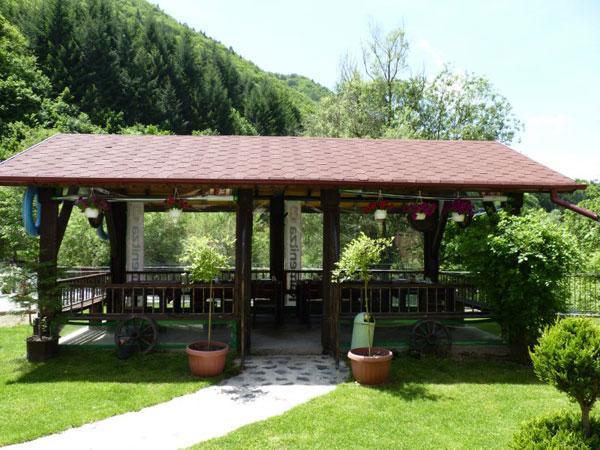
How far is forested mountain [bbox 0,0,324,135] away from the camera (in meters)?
38.0

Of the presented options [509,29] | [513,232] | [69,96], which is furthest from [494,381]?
[69,96]

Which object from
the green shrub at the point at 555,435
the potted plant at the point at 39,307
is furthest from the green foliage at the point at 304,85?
the green shrub at the point at 555,435

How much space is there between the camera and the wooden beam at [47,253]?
7.49 meters

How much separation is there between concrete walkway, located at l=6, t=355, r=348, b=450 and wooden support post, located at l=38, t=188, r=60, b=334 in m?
3.02

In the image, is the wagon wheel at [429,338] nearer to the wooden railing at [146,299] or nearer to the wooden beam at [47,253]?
the wooden railing at [146,299]

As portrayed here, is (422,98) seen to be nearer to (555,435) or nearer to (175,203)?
(175,203)

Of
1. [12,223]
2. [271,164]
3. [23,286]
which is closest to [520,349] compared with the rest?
[271,164]

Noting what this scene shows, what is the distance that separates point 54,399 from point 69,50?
3954cm

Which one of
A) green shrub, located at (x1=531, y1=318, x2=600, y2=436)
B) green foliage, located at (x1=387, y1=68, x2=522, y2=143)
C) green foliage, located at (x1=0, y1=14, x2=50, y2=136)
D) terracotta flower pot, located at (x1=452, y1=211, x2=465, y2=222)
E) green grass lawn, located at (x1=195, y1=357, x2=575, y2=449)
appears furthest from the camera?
green foliage, located at (x1=0, y1=14, x2=50, y2=136)

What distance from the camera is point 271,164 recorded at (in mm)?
8250

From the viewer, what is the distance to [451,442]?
4598 mm

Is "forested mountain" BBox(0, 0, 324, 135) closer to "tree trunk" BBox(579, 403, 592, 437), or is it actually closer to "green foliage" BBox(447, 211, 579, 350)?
"green foliage" BBox(447, 211, 579, 350)

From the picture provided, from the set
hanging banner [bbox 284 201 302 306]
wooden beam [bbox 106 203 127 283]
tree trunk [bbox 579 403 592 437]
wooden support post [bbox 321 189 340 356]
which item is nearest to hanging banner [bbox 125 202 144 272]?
wooden beam [bbox 106 203 127 283]

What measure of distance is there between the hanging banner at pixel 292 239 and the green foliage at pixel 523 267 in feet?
15.3
